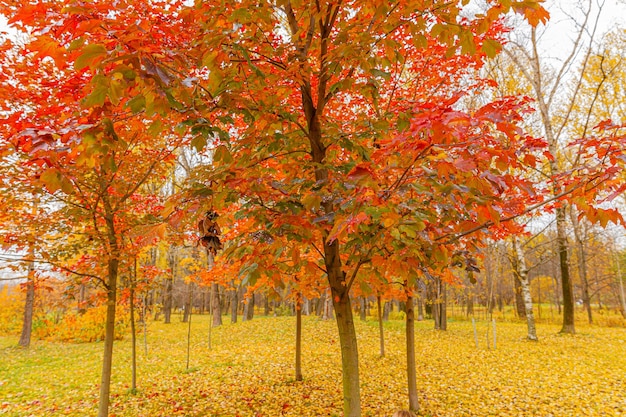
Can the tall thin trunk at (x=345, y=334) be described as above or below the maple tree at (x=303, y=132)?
below

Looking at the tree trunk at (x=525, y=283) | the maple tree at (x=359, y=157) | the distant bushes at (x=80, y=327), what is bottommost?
the distant bushes at (x=80, y=327)

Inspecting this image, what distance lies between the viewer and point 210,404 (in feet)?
Result: 19.1

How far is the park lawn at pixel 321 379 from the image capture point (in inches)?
219

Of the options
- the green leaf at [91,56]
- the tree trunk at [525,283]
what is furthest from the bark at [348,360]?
the tree trunk at [525,283]

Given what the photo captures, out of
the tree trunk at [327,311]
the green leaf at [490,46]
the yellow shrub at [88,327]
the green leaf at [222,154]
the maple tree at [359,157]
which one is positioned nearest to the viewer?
the maple tree at [359,157]

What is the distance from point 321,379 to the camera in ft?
23.6

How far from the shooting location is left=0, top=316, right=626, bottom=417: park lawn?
555 cm

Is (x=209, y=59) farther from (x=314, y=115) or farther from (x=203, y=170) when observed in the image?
(x=314, y=115)

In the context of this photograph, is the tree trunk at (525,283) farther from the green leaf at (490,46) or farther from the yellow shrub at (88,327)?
the yellow shrub at (88,327)

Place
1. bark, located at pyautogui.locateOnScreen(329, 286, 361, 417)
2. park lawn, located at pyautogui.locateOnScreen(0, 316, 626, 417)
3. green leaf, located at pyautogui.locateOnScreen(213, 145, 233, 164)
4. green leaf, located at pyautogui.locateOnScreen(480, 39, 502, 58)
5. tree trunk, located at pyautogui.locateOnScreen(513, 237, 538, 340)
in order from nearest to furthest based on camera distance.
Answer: green leaf, located at pyautogui.locateOnScreen(480, 39, 502, 58)
green leaf, located at pyautogui.locateOnScreen(213, 145, 233, 164)
bark, located at pyautogui.locateOnScreen(329, 286, 361, 417)
park lawn, located at pyautogui.locateOnScreen(0, 316, 626, 417)
tree trunk, located at pyautogui.locateOnScreen(513, 237, 538, 340)

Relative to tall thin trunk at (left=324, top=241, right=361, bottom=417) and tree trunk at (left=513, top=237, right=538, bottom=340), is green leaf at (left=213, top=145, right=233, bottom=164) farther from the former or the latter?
tree trunk at (left=513, top=237, right=538, bottom=340)

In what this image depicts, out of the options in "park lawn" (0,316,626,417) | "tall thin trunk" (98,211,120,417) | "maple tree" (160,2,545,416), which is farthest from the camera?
"park lawn" (0,316,626,417)

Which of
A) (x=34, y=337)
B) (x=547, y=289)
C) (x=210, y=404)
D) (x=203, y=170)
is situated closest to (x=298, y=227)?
(x=203, y=170)

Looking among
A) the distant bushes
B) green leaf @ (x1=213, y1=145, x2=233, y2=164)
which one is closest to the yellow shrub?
the distant bushes
